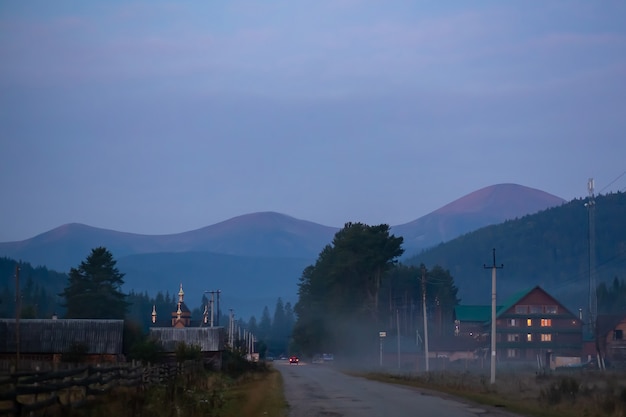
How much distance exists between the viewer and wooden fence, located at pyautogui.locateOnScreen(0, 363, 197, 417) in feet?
57.1

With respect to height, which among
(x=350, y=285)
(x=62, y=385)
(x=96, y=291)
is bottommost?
(x=62, y=385)

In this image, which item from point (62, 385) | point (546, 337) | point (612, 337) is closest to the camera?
point (62, 385)

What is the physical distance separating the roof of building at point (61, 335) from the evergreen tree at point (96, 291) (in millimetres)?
33798

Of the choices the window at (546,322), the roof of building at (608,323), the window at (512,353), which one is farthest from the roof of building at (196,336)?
the window at (546,322)

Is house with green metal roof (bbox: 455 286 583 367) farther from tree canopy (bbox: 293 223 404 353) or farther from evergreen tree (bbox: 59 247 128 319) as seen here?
evergreen tree (bbox: 59 247 128 319)

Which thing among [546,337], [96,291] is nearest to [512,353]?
[546,337]

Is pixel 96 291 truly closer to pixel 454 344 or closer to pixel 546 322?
pixel 454 344

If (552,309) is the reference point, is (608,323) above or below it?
below

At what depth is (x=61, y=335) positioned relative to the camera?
5628cm

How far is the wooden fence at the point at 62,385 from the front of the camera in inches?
685

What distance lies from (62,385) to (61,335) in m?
36.2

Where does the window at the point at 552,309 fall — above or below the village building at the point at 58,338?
above

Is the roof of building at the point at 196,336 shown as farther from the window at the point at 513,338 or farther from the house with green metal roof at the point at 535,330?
the window at the point at 513,338

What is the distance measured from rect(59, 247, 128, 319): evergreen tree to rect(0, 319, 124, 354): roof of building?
33.8 metres
